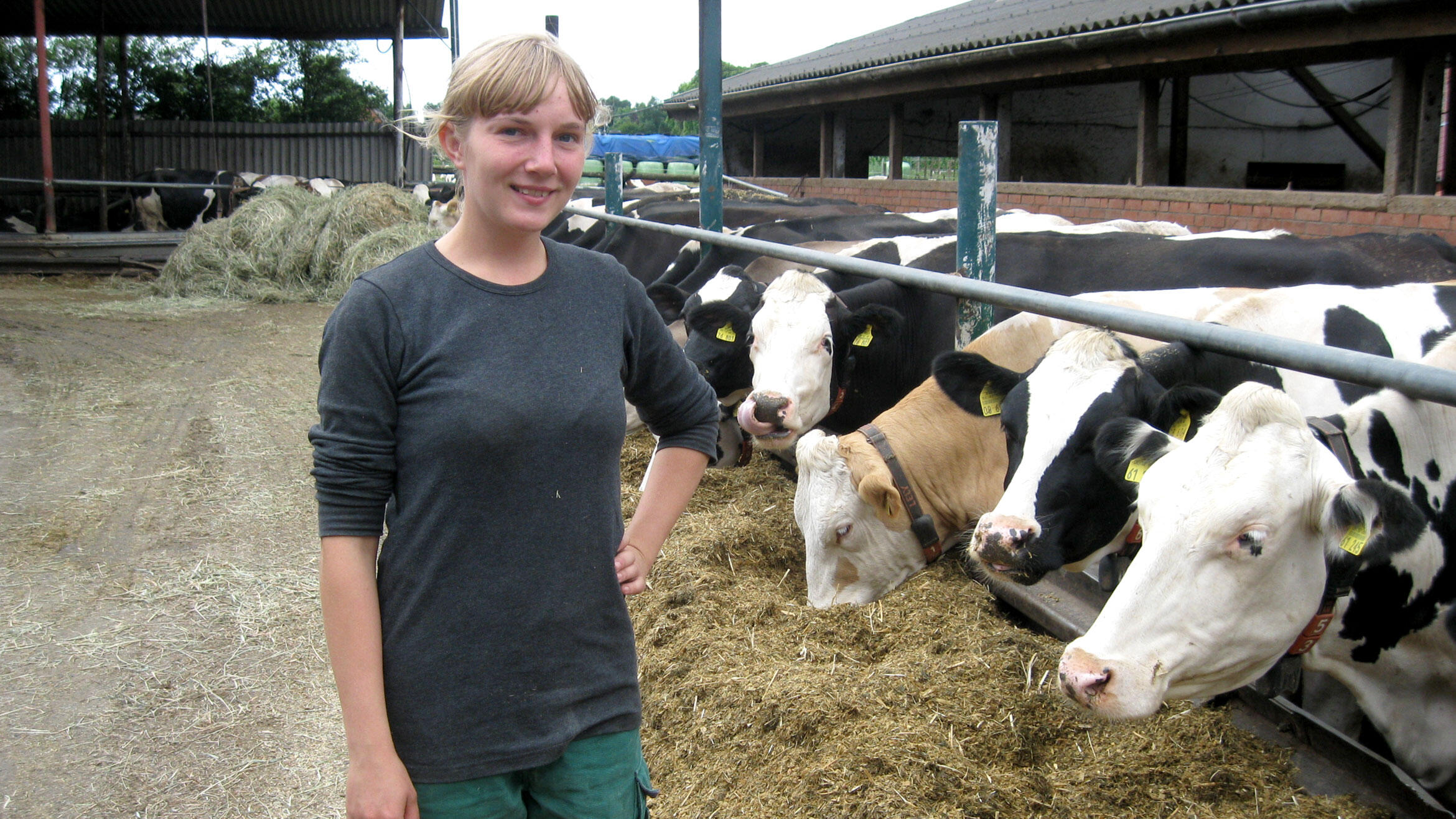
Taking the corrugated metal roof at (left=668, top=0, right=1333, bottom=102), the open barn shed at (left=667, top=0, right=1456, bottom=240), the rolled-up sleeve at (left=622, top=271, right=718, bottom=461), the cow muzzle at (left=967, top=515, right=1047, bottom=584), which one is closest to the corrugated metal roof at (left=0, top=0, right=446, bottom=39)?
the corrugated metal roof at (left=668, top=0, right=1333, bottom=102)

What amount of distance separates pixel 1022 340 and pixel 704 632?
1.63 meters

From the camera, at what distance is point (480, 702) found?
1.54 meters

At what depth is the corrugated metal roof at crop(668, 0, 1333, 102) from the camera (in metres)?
7.98

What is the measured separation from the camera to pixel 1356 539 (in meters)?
1.96

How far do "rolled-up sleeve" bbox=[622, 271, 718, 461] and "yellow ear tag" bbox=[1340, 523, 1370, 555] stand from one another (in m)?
1.19

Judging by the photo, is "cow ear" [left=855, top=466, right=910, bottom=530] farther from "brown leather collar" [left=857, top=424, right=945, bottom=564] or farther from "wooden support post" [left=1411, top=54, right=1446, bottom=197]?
"wooden support post" [left=1411, top=54, right=1446, bottom=197]

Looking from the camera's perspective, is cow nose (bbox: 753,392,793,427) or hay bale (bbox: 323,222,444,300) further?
hay bale (bbox: 323,222,444,300)

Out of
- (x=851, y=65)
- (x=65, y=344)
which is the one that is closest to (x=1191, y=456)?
(x=65, y=344)

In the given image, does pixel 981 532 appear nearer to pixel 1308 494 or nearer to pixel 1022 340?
pixel 1308 494

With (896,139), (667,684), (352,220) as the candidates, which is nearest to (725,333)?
(667,684)

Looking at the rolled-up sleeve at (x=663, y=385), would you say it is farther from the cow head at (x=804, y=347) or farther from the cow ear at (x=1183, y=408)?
the cow head at (x=804, y=347)

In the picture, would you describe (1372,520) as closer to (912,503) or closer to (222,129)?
(912,503)

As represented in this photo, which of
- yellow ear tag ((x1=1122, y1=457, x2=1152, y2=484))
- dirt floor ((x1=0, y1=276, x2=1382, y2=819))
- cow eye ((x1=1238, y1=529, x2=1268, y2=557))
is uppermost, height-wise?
yellow ear tag ((x1=1122, y1=457, x2=1152, y2=484))

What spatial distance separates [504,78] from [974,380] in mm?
2294
